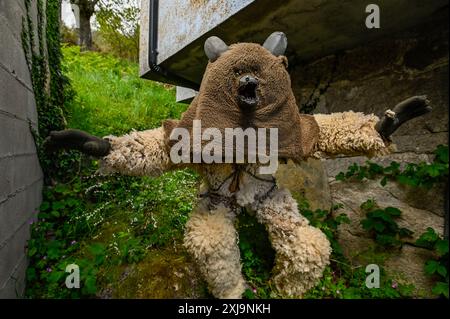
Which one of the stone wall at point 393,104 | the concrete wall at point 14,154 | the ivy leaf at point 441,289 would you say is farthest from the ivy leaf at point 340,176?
the concrete wall at point 14,154

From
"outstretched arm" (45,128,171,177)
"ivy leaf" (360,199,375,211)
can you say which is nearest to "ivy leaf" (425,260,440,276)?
"ivy leaf" (360,199,375,211)

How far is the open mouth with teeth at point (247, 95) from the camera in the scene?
2.76 feet

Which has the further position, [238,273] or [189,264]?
[189,264]

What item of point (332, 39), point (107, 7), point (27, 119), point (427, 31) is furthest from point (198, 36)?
point (107, 7)

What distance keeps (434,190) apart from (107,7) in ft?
10.1

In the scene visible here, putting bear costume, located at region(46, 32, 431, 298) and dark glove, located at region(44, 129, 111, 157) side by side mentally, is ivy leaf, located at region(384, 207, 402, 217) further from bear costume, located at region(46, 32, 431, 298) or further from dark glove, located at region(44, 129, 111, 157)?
dark glove, located at region(44, 129, 111, 157)

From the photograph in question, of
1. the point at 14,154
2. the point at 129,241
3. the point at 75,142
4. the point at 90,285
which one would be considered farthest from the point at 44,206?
the point at 75,142

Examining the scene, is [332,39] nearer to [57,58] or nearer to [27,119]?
[27,119]

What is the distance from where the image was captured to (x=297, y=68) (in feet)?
6.36

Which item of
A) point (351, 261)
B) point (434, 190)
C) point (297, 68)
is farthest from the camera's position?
point (297, 68)

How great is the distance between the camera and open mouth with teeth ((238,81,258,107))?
840 mm

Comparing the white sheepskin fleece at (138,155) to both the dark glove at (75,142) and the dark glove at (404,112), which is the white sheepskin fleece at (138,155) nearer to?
the dark glove at (75,142)

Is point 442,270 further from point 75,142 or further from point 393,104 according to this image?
point 75,142

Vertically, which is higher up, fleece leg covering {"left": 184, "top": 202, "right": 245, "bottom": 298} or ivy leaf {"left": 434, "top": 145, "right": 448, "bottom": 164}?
ivy leaf {"left": 434, "top": 145, "right": 448, "bottom": 164}
